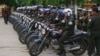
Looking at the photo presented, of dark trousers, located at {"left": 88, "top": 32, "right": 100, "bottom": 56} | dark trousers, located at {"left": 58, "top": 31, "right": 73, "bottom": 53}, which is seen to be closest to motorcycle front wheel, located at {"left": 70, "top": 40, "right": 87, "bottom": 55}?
dark trousers, located at {"left": 58, "top": 31, "right": 73, "bottom": 53}

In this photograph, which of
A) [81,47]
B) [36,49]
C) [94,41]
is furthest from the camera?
[81,47]

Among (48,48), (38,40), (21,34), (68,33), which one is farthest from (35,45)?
(21,34)

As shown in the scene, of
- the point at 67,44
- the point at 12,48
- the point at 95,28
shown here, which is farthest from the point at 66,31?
the point at 12,48

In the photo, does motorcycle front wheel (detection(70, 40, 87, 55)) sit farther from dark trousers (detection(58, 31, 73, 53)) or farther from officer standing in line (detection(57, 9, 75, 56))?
dark trousers (detection(58, 31, 73, 53))

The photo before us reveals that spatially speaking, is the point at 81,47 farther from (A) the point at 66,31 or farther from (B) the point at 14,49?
(B) the point at 14,49

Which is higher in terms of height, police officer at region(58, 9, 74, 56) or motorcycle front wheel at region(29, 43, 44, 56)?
police officer at region(58, 9, 74, 56)

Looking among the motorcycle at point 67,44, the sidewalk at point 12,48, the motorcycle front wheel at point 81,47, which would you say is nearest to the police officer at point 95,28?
the motorcycle at point 67,44

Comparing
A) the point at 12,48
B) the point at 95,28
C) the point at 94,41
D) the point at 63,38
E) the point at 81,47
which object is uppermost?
the point at 95,28

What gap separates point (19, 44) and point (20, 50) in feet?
5.23

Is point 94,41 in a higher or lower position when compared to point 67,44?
higher

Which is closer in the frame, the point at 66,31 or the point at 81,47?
the point at 66,31

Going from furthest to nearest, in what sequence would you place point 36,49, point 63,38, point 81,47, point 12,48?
point 12,48, point 81,47, point 36,49, point 63,38

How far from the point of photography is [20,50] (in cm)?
1362

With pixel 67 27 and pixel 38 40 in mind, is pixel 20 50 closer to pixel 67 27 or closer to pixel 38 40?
pixel 38 40
